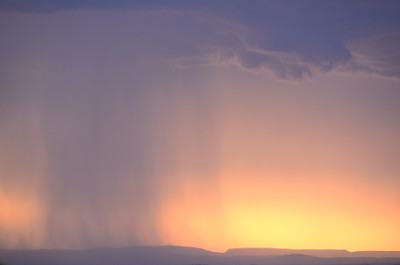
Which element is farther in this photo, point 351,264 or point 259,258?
point 259,258

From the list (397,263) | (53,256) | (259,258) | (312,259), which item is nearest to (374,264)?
(397,263)

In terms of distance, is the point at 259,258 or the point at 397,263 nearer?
the point at 397,263

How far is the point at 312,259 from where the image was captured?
2686 cm

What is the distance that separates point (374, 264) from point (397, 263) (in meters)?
1.24

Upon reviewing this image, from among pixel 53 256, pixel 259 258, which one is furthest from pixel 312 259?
pixel 53 256

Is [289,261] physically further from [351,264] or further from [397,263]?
[397,263]

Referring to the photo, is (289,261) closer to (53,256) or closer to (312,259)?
(312,259)

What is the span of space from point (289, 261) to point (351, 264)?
11.8ft

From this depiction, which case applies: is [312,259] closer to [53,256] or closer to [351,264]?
[351,264]

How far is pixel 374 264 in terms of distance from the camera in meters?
25.1

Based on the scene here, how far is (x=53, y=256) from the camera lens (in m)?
25.5

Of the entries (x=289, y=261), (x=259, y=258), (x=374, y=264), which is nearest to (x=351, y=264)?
(x=374, y=264)

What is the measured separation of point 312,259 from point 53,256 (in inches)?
599

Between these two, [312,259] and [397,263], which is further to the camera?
[312,259]
